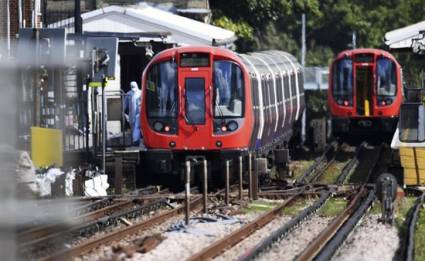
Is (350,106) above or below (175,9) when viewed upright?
below

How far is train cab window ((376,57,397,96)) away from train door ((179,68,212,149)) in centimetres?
1162

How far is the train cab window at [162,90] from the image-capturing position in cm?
2117

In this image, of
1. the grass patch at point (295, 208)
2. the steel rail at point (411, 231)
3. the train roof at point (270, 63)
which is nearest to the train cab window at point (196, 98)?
the train roof at point (270, 63)

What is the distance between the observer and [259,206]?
1833 cm

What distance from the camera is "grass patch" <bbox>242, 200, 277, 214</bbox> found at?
17.7 metres

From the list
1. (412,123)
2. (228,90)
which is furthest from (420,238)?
(412,123)

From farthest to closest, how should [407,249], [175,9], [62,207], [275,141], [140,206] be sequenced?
[175,9]
[275,141]
[140,206]
[407,249]
[62,207]

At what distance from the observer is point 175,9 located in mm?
43594

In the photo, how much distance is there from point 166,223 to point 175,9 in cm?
2837

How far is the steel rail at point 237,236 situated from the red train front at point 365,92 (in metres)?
14.1

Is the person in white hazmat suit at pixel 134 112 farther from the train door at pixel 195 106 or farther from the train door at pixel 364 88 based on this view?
the train door at pixel 364 88

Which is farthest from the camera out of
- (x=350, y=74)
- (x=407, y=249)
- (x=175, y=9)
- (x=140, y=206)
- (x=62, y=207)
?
(x=175, y=9)

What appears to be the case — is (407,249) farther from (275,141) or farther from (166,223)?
(275,141)

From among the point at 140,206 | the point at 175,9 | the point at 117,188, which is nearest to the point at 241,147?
the point at 117,188
